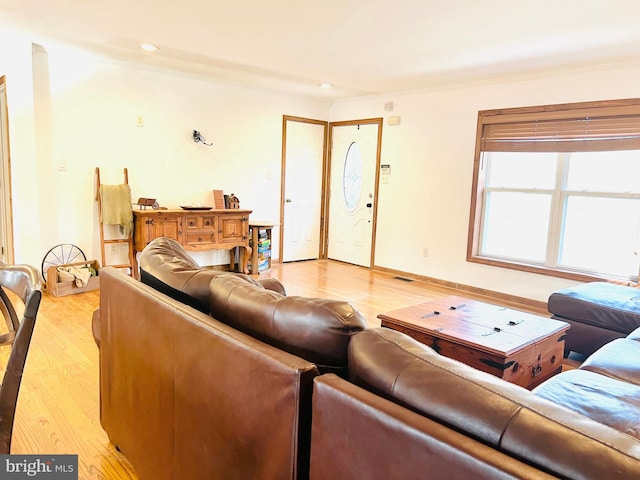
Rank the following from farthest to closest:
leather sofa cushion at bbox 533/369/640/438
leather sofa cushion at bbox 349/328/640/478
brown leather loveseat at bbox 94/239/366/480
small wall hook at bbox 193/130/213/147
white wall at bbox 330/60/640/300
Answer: small wall hook at bbox 193/130/213/147, white wall at bbox 330/60/640/300, leather sofa cushion at bbox 533/369/640/438, brown leather loveseat at bbox 94/239/366/480, leather sofa cushion at bbox 349/328/640/478

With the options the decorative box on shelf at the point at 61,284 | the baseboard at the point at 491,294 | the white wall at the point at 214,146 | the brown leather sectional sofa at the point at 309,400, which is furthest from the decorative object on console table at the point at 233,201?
the brown leather sectional sofa at the point at 309,400

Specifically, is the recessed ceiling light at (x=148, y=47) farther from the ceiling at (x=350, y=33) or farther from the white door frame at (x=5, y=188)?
the white door frame at (x=5, y=188)

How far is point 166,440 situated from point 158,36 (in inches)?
128

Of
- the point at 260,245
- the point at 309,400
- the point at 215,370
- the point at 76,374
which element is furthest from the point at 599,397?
the point at 260,245

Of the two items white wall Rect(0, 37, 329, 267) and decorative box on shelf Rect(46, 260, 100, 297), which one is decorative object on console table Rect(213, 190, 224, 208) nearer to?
white wall Rect(0, 37, 329, 267)

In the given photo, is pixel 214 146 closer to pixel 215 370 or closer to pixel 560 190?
pixel 560 190

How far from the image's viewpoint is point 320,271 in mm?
5848

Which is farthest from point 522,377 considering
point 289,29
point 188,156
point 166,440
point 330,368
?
point 188,156

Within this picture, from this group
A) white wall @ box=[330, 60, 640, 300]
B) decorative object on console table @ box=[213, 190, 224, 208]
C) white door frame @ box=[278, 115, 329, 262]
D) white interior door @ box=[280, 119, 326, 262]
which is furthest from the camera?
white interior door @ box=[280, 119, 326, 262]

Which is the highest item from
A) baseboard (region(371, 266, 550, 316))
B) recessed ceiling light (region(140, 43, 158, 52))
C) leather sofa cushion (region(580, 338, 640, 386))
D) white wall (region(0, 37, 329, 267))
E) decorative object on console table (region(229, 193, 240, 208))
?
recessed ceiling light (region(140, 43, 158, 52))

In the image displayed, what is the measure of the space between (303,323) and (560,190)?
4048 mm

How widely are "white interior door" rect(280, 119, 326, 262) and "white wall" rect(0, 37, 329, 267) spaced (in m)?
0.35

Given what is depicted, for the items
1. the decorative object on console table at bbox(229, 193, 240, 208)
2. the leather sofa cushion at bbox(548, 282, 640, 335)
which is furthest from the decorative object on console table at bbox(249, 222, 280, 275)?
the leather sofa cushion at bbox(548, 282, 640, 335)

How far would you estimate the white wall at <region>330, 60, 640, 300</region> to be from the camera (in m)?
4.37
